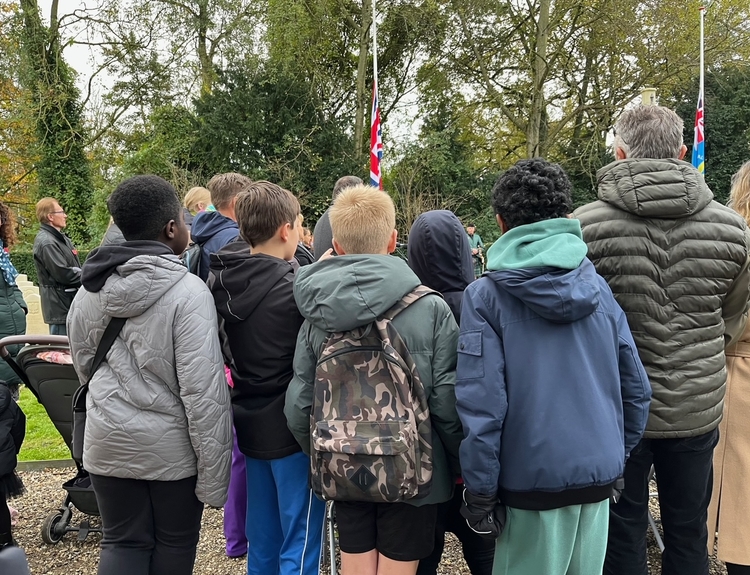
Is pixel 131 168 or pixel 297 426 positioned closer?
pixel 297 426

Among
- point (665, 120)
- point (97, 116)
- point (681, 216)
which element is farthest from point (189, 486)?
point (97, 116)

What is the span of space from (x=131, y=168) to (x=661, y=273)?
18.0m

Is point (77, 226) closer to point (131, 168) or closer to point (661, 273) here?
point (131, 168)

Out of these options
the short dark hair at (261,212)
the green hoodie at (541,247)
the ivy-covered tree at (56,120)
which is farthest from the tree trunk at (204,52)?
the green hoodie at (541,247)

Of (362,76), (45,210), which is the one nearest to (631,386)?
(45,210)

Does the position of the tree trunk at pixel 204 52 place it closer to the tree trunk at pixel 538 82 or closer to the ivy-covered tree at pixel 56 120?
the ivy-covered tree at pixel 56 120

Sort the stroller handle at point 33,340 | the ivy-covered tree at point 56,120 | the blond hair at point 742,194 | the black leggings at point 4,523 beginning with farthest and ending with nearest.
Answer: the ivy-covered tree at point 56,120 < the stroller handle at point 33,340 < the black leggings at point 4,523 < the blond hair at point 742,194

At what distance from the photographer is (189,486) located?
2322mm

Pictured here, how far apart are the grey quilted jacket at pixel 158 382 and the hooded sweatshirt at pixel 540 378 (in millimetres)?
1008

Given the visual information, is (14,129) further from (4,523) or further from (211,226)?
(4,523)

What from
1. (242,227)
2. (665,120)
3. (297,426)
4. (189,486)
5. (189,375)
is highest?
(665,120)

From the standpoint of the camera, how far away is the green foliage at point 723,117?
19.6m

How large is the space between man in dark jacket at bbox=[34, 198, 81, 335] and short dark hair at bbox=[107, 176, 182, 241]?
3.96 m

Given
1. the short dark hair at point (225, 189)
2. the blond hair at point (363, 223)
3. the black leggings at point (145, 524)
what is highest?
the short dark hair at point (225, 189)
